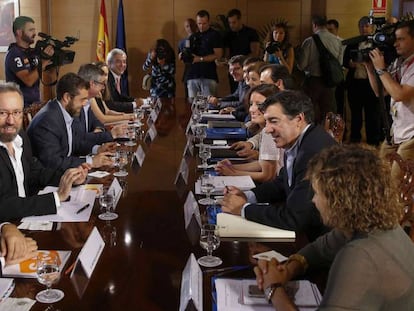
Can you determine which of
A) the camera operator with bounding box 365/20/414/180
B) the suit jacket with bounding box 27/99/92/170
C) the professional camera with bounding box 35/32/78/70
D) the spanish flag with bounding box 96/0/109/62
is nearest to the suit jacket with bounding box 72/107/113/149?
the suit jacket with bounding box 27/99/92/170

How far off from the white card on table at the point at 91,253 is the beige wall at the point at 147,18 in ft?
21.8

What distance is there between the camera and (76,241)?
207cm

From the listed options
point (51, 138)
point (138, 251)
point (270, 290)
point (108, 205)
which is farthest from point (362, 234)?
point (51, 138)

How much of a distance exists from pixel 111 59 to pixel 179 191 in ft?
11.5

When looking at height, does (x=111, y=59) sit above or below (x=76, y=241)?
above

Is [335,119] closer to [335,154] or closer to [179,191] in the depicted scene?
[179,191]

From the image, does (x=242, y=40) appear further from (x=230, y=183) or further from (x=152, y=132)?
(x=230, y=183)

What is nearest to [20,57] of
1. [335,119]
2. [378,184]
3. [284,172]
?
[335,119]

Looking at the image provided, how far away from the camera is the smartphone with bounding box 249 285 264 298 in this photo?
1.63 metres

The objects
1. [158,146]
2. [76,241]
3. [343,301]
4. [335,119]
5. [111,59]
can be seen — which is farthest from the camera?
[111,59]

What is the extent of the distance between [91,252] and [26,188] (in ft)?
3.77

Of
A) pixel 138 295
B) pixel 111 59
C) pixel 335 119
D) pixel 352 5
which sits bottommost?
pixel 138 295

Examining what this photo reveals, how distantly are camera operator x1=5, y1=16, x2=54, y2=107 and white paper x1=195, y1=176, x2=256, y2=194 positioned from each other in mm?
2972

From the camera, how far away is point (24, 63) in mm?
5316
